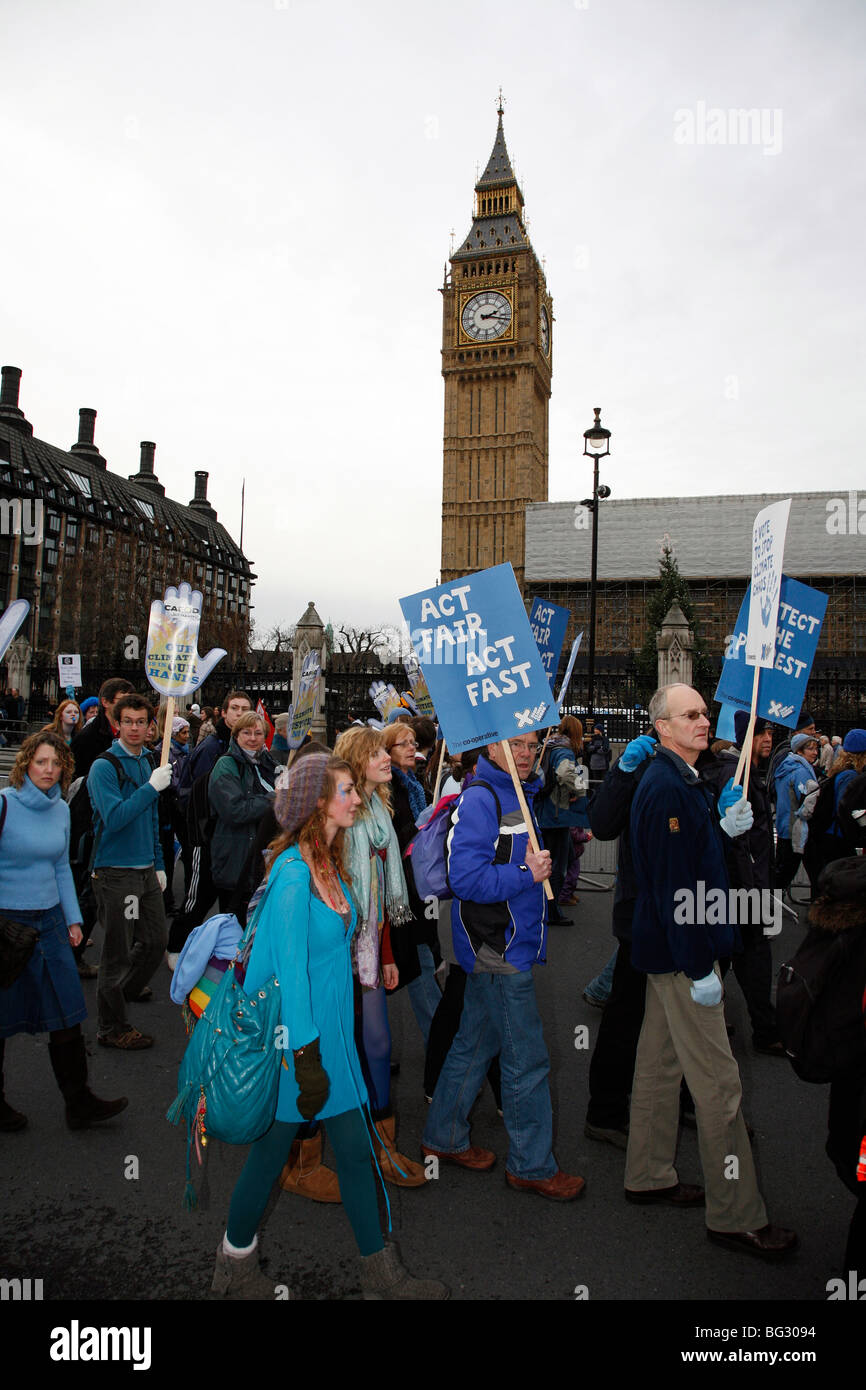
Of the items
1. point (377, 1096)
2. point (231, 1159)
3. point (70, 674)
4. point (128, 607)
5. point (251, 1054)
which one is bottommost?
point (231, 1159)

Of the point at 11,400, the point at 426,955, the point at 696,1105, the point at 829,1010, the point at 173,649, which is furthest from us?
the point at 11,400

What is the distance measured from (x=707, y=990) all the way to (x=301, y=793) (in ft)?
5.48

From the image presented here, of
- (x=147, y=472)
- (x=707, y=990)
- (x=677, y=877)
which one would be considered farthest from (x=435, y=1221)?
(x=147, y=472)

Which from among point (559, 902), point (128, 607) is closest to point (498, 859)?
point (559, 902)

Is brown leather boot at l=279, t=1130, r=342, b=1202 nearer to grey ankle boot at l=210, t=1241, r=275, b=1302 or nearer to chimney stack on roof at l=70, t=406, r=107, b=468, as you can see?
grey ankle boot at l=210, t=1241, r=275, b=1302

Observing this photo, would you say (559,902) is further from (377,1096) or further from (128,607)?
(128,607)

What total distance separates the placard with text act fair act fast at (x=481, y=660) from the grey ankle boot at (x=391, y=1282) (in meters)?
1.84

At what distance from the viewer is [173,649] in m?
6.05

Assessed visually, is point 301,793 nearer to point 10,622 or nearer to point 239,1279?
point 239,1279

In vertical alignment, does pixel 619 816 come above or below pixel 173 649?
below

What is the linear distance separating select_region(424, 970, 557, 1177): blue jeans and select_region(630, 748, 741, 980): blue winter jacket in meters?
0.53

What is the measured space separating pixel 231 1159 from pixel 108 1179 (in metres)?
0.53

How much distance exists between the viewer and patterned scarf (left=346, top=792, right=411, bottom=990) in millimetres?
3320
